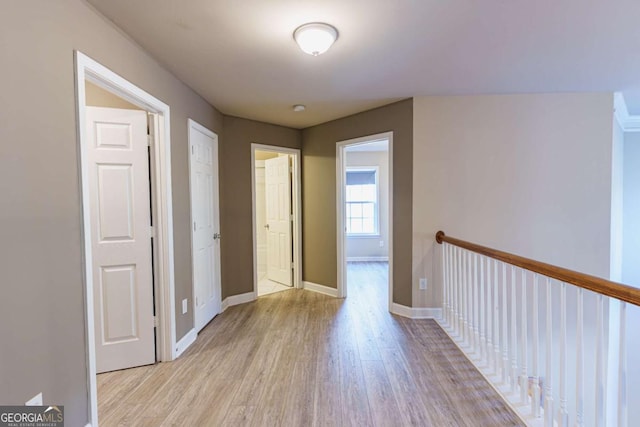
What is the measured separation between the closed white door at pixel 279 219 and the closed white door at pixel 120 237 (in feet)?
7.44

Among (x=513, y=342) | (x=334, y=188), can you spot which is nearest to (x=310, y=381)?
(x=513, y=342)

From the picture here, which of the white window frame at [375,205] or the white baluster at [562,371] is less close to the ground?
the white window frame at [375,205]

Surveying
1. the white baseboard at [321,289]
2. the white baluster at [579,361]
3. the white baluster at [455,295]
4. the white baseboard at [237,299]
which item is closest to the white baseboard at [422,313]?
the white baluster at [455,295]

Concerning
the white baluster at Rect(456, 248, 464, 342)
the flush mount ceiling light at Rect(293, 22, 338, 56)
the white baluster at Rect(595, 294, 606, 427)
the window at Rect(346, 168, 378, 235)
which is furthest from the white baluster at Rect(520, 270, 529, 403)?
the window at Rect(346, 168, 378, 235)

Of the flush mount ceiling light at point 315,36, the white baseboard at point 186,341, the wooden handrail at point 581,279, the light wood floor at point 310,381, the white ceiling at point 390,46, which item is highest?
the white ceiling at point 390,46

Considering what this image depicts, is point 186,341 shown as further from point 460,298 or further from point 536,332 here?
point 536,332

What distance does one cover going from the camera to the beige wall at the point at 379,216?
6445 millimetres

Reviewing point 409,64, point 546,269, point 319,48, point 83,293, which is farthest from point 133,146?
point 546,269

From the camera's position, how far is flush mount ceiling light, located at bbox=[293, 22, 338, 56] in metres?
1.82

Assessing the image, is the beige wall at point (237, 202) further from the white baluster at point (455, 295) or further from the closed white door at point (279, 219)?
the white baluster at point (455, 295)

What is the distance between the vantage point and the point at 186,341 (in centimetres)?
263

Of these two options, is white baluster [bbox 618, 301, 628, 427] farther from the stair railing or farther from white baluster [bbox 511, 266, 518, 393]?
white baluster [bbox 511, 266, 518, 393]

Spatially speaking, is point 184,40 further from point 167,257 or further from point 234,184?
point 234,184

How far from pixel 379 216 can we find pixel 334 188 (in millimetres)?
2873
